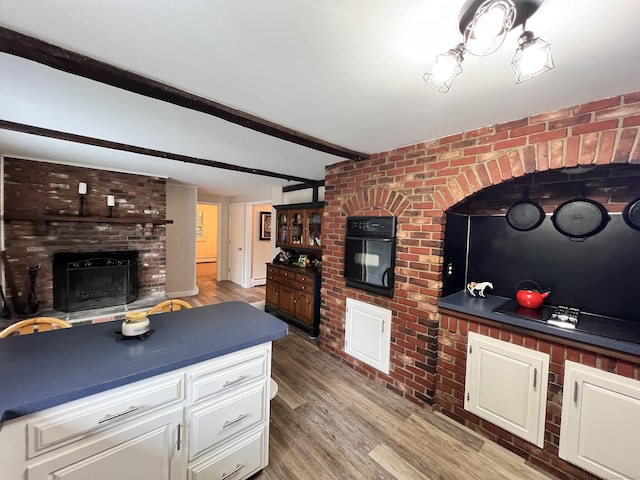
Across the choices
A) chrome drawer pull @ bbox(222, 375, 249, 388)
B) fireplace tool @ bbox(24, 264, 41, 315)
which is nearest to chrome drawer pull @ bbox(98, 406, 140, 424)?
chrome drawer pull @ bbox(222, 375, 249, 388)

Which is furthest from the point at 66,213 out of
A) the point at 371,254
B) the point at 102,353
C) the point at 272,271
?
the point at 371,254

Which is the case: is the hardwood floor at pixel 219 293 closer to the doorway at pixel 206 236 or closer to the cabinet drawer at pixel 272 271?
the cabinet drawer at pixel 272 271

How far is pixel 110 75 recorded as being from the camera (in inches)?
51.9

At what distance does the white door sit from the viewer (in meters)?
6.36

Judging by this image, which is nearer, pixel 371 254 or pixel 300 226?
pixel 371 254

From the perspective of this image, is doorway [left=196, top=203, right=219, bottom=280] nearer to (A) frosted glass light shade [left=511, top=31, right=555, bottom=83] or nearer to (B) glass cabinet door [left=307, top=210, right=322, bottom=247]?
(B) glass cabinet door [left=307, top=210, right=322, bottom=247]

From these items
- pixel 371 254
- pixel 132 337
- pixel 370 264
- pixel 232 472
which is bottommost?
pixel 232 472

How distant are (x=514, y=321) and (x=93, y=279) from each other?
16.6 ft

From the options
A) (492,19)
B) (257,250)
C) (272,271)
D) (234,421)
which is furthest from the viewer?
(257,250)

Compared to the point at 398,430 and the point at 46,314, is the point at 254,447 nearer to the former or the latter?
the point at 398,430

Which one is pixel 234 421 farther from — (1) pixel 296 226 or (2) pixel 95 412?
(1) pixel 296 226

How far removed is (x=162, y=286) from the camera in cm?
454

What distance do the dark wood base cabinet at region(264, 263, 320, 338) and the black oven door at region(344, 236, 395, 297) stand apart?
928 millimetres

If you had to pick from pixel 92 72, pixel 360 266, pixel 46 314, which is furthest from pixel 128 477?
pixel 46 314
